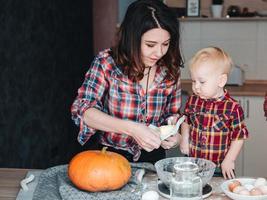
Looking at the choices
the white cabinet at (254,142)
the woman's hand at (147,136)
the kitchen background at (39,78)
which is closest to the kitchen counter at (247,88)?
the white cabinet at (254,142)

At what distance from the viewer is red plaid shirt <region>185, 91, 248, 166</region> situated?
6.99ft

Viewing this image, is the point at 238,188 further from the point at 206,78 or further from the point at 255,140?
the point at 255,140

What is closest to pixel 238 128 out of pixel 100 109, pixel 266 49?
pixel 100 109

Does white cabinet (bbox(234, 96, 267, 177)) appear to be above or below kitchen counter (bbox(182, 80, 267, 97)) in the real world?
below

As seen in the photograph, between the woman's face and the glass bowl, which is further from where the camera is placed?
the woman's face

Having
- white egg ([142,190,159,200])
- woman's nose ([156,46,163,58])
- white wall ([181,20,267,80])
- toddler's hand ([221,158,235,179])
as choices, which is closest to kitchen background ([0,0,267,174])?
white wall ([181,20,267,80])

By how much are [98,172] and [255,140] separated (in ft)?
8.80

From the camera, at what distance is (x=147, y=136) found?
185cm

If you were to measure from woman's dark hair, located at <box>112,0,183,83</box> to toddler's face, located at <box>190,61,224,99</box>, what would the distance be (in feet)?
0.37

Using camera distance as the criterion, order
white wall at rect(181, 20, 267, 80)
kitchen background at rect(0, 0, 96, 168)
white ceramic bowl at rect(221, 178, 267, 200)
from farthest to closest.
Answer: white wall at rect(181, 20, 267, 80) → kitchen background at rect(0, 0, 96, 168) → white ceramic bowl at rect(221, 178, 267, 200)

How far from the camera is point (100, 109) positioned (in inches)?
84.7

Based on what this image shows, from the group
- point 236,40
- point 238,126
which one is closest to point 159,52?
point 238,126

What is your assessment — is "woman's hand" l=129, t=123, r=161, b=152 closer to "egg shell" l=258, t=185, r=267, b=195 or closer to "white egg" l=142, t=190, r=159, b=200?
"white egg" l=142, t=190, r=159, b=200

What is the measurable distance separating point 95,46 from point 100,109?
3365mm
